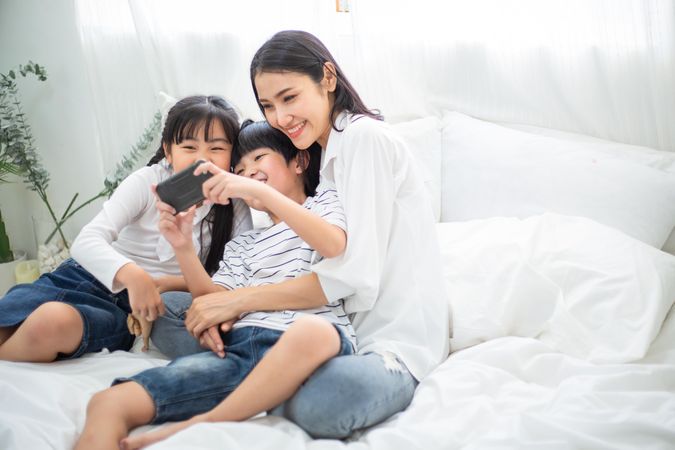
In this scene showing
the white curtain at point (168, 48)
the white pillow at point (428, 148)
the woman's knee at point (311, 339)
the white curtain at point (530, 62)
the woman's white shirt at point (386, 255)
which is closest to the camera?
the woman's knee at point (311, 339)

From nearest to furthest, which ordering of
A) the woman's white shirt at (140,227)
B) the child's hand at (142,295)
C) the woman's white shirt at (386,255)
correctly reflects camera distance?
the woman's white shirt at (386,255) → the child's hand at (142,295) → the woman's white shirt at (140,227)

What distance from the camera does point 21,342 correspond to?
47.4 inches

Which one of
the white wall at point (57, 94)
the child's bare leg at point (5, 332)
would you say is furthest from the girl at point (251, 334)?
the white wall at point (57, 94)

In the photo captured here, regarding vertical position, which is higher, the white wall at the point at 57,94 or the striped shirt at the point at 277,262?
the white wall at the point at 57,94

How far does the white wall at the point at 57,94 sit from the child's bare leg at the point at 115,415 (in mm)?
1385

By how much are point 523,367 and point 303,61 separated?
720 mm

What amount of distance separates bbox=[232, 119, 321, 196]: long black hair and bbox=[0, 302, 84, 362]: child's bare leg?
1.59 feet

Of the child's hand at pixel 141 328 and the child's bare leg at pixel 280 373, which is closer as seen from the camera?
the child's bare leg at pixel 280 373

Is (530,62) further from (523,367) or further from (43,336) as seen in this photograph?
(43,336)

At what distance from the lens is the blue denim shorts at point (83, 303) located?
127 cm

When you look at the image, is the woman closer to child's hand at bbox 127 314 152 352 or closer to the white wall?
child's hand at bbox 127 314 152 352

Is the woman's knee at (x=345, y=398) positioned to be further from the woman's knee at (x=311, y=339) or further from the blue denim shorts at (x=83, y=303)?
the blue denim shorts at (x=83, y=303)

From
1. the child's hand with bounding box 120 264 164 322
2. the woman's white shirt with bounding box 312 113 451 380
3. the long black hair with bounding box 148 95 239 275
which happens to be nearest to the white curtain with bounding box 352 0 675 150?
the long black hair with bounding box 148 95 239 275

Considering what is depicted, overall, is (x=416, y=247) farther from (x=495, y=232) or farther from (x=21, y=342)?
(x=21, y=342)
